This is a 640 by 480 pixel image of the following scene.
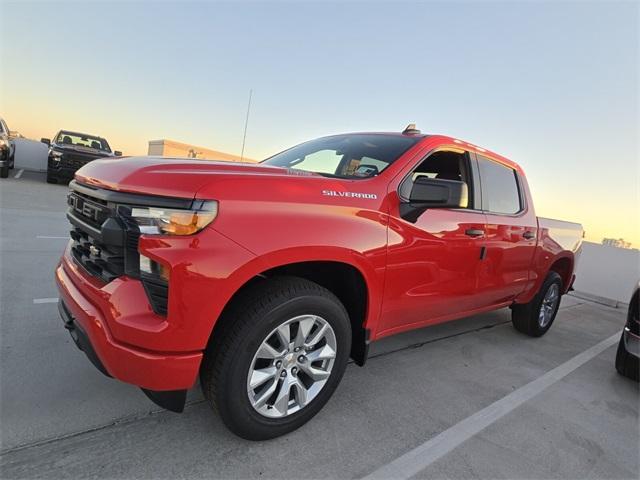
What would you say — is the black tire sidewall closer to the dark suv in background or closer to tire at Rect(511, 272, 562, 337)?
tire at Rect(511, 272, 562, 337)

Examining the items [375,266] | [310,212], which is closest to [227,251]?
[310,212]

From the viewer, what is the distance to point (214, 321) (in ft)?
6.10

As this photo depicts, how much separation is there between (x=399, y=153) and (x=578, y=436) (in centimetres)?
229

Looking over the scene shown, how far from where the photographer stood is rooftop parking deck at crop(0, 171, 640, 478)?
2.02 m

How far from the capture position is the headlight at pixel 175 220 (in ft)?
5.81

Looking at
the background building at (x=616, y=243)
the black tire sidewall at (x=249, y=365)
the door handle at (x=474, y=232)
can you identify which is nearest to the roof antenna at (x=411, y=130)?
the door handle at (x=474, y=232)

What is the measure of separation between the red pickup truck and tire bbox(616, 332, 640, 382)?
6.43ft

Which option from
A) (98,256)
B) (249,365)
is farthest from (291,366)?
(98,256)

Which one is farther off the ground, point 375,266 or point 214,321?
point 375,266

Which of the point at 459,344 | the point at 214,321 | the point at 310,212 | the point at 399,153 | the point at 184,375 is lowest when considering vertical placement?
the point at 459,344

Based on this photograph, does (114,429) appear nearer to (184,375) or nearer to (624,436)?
(184,375)

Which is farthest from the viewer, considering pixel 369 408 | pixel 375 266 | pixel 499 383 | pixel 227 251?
pixel 499 383

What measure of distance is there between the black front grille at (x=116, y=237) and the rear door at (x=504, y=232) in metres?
2.65

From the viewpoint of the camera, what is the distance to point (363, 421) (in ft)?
8.29
